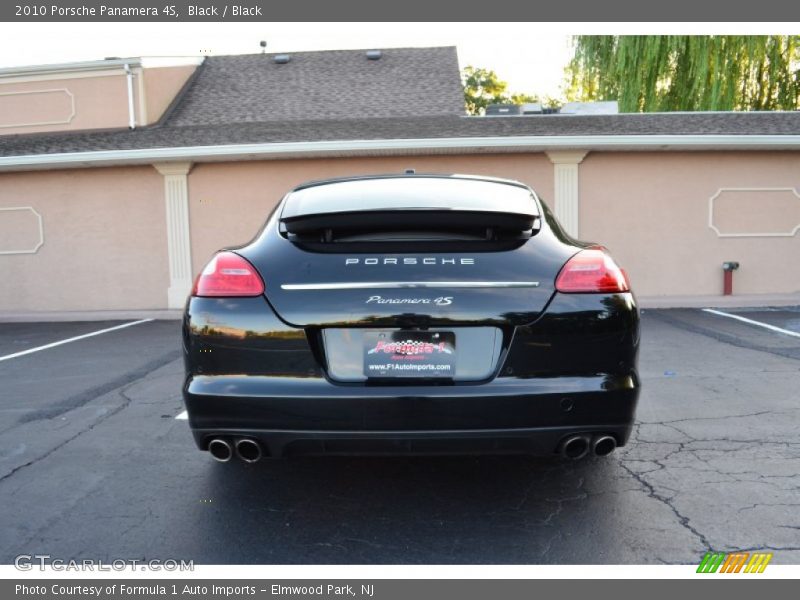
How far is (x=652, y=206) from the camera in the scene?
1210 cm

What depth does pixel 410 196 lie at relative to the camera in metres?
3.22

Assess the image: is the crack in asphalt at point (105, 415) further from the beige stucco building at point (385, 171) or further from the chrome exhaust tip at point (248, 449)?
the beige stucco building at point (385, 171)

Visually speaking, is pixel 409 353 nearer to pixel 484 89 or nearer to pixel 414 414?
pixel 414 414

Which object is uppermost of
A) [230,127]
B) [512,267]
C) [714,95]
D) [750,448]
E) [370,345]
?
[714,95]

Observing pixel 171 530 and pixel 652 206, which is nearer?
pixel 171 530

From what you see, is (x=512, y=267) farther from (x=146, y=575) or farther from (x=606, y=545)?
(x=146, y=575)

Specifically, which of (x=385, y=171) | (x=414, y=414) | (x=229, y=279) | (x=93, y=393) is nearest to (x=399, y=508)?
(x=414, y=414)

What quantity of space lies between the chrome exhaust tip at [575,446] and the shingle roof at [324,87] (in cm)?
1274

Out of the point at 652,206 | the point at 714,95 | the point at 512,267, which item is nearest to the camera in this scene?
the point at 512,267

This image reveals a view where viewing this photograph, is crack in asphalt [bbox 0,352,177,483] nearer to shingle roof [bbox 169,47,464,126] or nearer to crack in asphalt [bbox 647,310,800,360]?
crack in asphalt [bbox 647,310,800,360]

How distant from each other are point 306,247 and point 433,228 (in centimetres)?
55

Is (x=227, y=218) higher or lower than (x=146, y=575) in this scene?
higher

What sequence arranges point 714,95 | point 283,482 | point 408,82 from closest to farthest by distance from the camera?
Answer: 1. point 283,482
2. point 408,82
3. point 714,95

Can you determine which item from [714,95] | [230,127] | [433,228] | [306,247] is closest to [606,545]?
[433,228]
